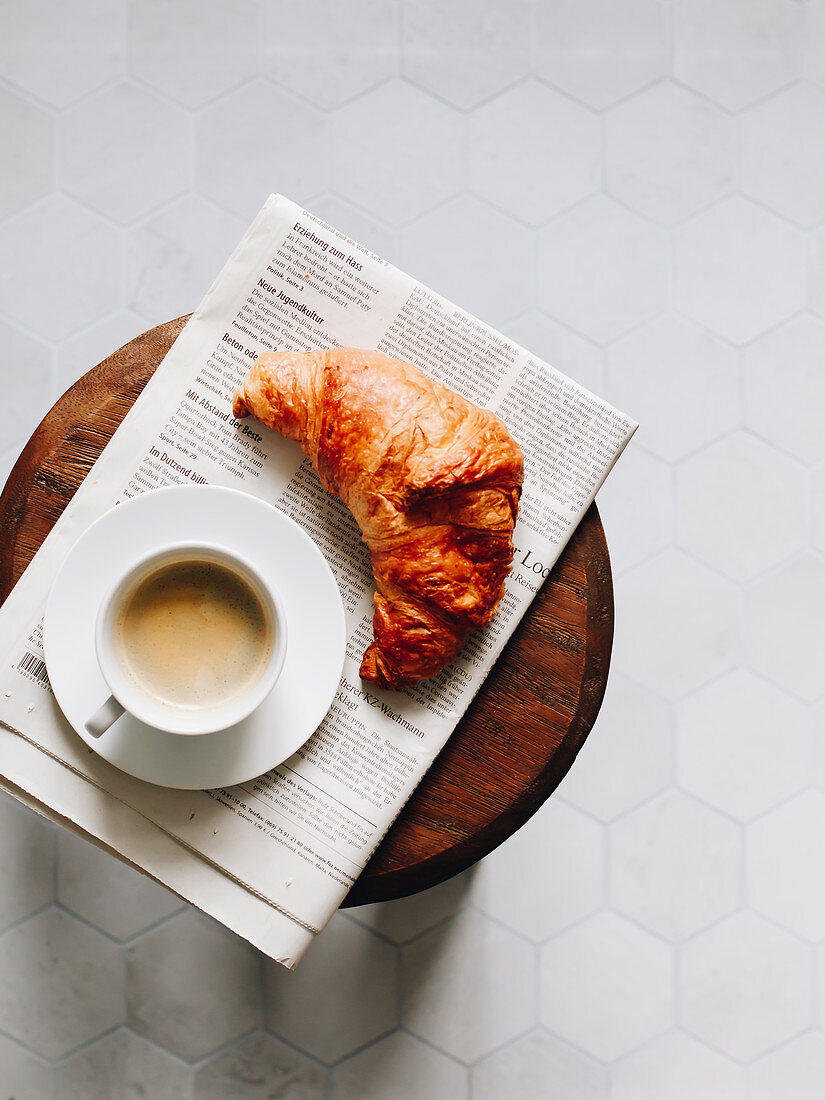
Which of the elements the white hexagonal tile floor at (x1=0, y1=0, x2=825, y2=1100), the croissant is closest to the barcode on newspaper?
the croissant

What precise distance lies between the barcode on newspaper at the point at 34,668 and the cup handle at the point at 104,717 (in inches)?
6.0

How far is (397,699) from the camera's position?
3.16 feet

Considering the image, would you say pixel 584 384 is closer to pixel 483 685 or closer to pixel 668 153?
pixel 668 153

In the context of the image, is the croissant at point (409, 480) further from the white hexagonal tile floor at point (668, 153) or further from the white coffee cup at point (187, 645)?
the white hexagonal tile floor at point (668, 153)

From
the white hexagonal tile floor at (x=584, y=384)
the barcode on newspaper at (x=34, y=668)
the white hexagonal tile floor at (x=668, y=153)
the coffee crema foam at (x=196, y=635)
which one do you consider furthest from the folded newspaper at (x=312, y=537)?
the white hexagonal tile floor at (x=668, y=153)

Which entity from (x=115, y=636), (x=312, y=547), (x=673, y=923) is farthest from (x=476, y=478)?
(x=673, y=923)

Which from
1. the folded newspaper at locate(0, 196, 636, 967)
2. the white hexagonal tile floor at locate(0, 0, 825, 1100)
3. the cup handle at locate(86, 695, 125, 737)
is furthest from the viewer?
the white hexagonal tile floor at locate(0, 0, 825, 1100)

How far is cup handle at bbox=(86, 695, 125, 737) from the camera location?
0.82 meters

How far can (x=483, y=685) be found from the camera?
3.22 feet

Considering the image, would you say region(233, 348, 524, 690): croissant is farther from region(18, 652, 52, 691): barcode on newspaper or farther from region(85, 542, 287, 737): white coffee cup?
region(18, 652, 52, 691): barcode on newspaper

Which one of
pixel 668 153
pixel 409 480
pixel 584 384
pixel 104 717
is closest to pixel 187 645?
pixel 104 717

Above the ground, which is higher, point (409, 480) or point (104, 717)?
point (409, 480)

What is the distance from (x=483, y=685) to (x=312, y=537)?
0.25 meters

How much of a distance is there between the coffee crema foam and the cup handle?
6 cm
